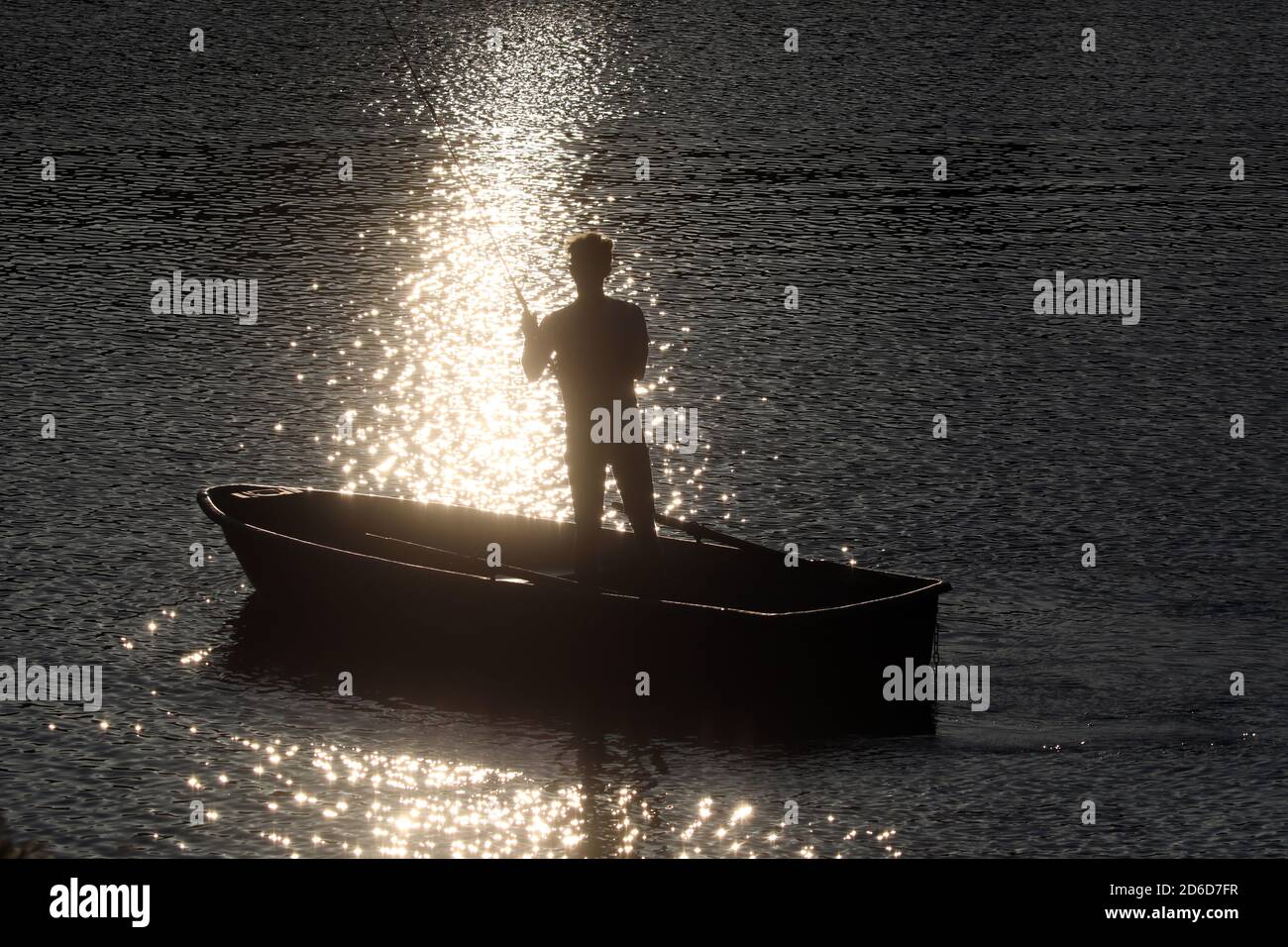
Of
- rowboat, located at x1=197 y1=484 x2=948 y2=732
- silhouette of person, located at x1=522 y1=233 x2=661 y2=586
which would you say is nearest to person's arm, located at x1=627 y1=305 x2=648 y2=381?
silhouette of person, located at x1=522 y1=233 x2=661 y2=586

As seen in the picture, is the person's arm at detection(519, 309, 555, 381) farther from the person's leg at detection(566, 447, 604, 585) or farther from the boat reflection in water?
the boat reflection in water

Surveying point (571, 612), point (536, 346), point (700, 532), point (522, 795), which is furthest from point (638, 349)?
point (522, 795)

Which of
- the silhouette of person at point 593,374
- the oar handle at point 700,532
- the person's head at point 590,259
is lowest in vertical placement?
Answer: the oar handle at point 700,532

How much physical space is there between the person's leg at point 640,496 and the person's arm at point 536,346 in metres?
0.61

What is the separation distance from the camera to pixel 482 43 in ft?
102

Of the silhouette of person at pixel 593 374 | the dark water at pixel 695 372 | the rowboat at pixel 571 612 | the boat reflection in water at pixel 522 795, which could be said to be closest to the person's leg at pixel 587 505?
the silhouette of person at pixel 593 374

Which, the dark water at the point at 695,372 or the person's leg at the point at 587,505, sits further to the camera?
the person's leg at the point at 587,505

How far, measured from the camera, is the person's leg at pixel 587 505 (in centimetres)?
1255

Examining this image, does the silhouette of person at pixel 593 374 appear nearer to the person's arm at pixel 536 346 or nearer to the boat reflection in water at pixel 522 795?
the person's arm at pixel 536 346

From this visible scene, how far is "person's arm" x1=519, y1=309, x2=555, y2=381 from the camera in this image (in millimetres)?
12414

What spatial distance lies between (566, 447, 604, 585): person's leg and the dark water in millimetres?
1185

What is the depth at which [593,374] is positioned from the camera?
12352 millimetres

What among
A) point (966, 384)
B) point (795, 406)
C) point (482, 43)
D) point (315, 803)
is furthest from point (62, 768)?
point (482, 43)

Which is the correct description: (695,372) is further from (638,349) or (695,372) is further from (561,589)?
(561,589)
